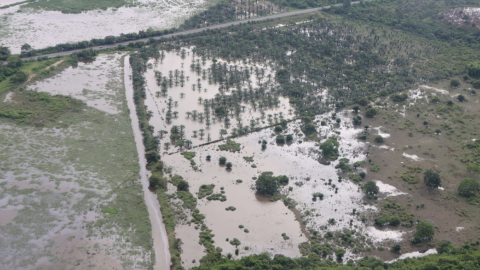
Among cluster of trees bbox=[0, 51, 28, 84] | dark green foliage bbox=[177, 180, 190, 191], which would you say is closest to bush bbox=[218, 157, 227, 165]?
dark green foliage bbox=[177, 180, 190, 191]

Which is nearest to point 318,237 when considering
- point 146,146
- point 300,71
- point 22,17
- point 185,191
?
point 185,191

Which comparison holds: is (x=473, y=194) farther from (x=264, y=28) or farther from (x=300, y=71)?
(x=264, y=28)

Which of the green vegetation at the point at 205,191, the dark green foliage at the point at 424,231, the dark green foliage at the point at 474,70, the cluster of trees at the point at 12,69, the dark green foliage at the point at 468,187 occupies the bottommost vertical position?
the dark green foliage at the point at 424,231

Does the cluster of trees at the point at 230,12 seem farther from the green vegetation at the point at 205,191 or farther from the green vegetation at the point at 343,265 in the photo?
the green vegetation at the point at 343,265

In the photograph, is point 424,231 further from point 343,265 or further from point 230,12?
point 230,12

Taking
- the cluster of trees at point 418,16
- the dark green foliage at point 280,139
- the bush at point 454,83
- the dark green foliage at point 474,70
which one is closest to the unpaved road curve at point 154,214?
the dark green foliage at point 280,139

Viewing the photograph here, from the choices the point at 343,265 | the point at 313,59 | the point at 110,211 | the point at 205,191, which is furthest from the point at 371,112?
the point at 110,211
